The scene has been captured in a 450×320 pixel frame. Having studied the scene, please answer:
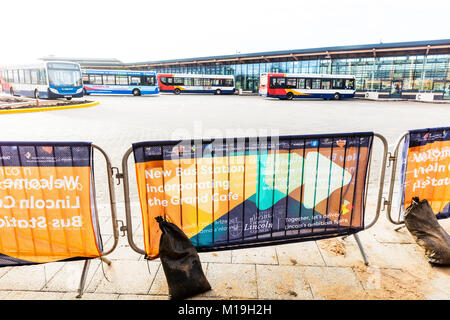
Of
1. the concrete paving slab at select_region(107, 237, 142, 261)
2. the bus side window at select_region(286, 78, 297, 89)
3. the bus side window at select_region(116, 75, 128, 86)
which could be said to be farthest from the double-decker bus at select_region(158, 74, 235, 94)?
the concrete paving slab at select_region(107, 237, 142, 261)

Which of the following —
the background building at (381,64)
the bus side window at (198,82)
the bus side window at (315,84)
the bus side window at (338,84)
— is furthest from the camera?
the bus side window at (198,82)

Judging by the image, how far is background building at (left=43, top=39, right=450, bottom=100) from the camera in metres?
36.3

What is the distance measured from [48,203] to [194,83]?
1533 inches

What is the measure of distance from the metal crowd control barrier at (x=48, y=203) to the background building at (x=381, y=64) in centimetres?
4089

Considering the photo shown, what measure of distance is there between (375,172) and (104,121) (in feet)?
36.2

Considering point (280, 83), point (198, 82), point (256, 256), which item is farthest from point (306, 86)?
point (256, 256)

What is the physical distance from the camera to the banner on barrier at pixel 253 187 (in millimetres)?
2666

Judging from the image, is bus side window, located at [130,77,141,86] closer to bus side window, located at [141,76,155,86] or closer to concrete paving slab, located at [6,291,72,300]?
bus side window, located at [141,76,155,86]

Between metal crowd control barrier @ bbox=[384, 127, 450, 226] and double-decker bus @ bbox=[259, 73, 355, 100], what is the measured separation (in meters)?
29.2

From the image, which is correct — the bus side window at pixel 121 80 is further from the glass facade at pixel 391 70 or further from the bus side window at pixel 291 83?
the glass facade at pixel 391 70

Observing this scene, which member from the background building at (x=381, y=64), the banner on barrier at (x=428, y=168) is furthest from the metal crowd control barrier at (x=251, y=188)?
the background building at (x=381, y=64)

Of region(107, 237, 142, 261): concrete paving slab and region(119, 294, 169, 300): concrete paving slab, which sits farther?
region(107, 237, 142, 261): concrete paving slab

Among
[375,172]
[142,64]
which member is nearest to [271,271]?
[375,172]

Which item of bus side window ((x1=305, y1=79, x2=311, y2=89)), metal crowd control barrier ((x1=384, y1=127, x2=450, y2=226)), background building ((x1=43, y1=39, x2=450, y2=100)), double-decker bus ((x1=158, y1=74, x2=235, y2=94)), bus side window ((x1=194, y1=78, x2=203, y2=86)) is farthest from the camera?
bus side window ((x1=194, y1=78, x2=203, y2=86))
